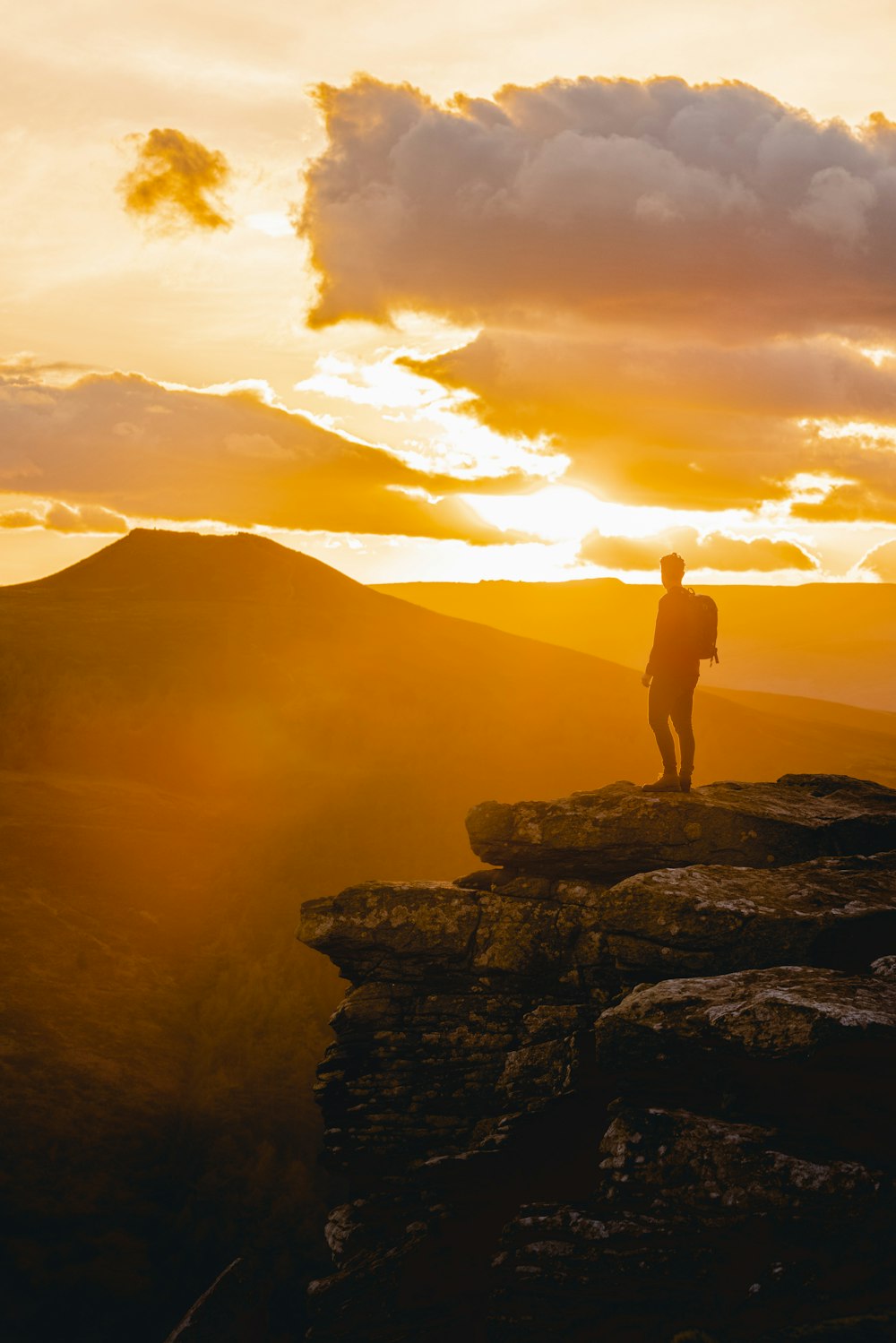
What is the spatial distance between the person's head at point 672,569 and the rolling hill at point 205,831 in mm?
16079

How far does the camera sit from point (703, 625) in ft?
58.0

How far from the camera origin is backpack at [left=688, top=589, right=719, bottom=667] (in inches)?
693

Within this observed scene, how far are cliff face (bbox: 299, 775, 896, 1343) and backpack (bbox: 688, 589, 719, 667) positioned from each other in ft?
8.28

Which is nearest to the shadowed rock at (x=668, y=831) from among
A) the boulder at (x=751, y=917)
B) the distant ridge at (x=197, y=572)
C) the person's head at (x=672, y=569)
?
the boulder at (x=751, y=917)

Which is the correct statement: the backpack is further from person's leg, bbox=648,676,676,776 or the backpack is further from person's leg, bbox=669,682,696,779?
person's leg, bbox=648,676,676,776

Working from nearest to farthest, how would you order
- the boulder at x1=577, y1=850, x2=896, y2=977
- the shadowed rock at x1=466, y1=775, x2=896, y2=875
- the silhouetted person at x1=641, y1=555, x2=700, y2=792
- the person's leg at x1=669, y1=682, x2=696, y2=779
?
1. the boulder at x1=577, y1=850, x2=896, y2=977
2. the shadowed rock at x1=466, y1=775, x2=896, y2=875
3. the silhouetted person at x1=641, y1=555, x2=700, y2=792
4. the person's leg at x1=669, y1=682, x2=696, y2=779

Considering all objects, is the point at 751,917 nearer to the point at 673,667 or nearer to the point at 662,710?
the point at 662,710

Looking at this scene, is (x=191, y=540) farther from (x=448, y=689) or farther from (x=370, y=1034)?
(x=370, y=1034)

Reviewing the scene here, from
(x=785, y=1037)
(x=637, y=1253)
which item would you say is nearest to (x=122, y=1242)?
(x=637, y=1253)

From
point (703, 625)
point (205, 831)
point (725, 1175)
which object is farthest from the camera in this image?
point (205, 831)

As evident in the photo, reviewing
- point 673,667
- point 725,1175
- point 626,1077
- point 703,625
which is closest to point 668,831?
point 673,667

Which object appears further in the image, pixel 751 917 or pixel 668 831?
pixel 668 831

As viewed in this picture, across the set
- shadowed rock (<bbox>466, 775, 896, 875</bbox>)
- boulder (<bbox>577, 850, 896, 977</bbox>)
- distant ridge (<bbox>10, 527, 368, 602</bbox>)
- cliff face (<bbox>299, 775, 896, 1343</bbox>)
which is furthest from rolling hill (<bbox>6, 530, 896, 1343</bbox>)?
boulder (<bbox>577, 850, 896, 977</bbox>)

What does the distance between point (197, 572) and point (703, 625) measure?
3144 inches
